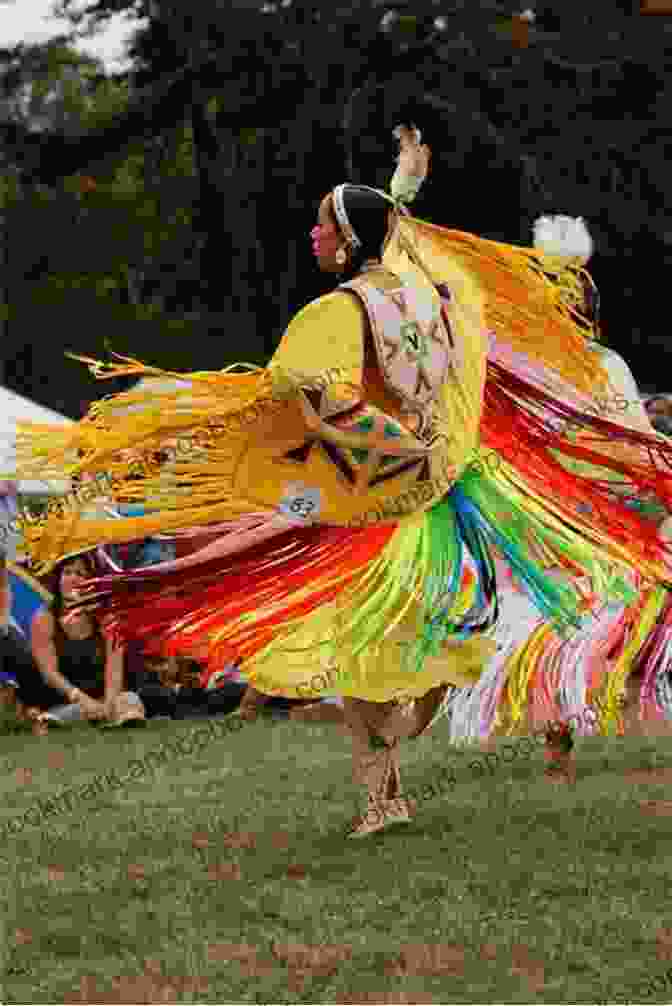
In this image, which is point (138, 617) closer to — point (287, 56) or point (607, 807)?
point (607, 807)

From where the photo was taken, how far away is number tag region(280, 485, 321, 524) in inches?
206

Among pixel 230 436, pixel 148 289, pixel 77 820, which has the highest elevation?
pixel 230 436

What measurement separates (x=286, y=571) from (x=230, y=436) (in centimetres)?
40

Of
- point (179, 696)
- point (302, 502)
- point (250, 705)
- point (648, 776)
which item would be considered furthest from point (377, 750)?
point (179, 696)

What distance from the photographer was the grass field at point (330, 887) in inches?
154

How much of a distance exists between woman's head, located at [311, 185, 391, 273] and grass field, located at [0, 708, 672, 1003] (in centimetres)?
157

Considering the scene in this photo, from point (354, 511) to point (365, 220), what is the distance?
2.59 feet

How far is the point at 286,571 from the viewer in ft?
17.4

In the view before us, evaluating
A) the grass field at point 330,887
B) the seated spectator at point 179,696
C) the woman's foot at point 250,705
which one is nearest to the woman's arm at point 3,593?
the seated spectator at point 179,696

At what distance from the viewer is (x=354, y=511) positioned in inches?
206

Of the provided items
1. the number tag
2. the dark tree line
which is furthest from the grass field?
the dark tree line

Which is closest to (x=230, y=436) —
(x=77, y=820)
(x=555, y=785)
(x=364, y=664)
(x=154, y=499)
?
(x=154, y=499)

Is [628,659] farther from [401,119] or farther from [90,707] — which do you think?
[401,119]

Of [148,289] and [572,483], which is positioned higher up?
[572,483]
